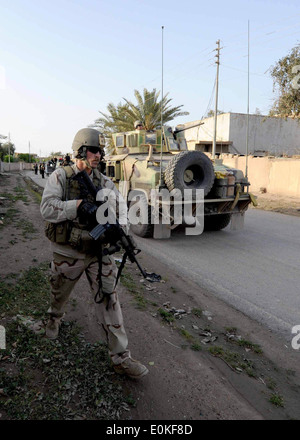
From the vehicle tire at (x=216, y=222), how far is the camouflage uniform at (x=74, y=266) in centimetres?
542

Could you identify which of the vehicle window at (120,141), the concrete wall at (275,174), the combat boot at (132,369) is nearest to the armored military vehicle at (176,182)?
the vehicle window at (120,141)

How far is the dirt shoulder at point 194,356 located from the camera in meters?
2.27

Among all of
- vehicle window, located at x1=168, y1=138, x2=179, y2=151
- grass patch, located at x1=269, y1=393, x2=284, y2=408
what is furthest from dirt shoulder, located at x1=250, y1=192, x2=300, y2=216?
grass patch, located at x1=269, y1=393, x2=284, y2=408

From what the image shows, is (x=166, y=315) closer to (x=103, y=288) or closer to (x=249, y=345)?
(x=249, y=345)

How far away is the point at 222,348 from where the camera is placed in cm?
303

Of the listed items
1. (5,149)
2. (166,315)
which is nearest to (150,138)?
(166,315)

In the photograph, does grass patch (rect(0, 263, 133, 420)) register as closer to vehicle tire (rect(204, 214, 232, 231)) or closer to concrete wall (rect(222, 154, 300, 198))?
vehicle tire (rect(204, 214, 232, 231))

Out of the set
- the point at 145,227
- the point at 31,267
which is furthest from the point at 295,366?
the point at 145,227

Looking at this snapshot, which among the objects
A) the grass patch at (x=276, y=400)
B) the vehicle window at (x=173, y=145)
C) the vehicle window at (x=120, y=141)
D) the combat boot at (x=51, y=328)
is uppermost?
the vehicle window at (x=120, y=141)

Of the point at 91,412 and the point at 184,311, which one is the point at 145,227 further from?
the point at 91,412

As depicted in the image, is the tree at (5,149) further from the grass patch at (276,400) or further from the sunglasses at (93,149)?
the grass patch at (276,400)

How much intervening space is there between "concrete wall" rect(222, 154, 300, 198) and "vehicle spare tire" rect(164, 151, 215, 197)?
8608mm

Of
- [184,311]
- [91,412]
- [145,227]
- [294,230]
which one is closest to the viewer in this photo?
[91,412]
